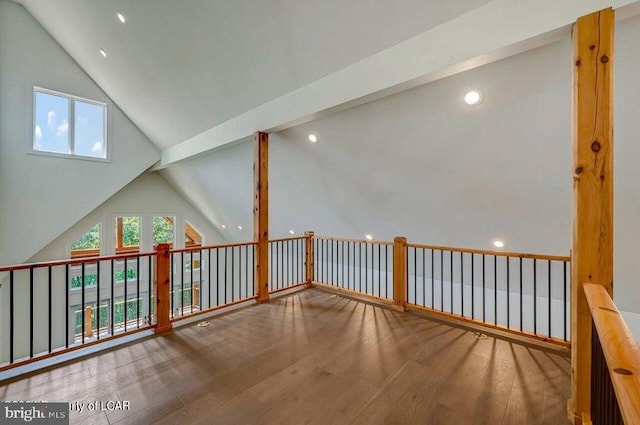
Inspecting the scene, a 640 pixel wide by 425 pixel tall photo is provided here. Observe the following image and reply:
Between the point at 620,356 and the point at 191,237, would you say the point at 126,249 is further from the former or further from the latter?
the point at 620,356

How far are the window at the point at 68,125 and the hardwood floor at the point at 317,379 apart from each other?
537cm

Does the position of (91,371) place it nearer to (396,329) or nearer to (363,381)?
(363,381)

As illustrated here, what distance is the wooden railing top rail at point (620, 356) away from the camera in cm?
70

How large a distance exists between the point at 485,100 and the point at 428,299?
3.78 metres

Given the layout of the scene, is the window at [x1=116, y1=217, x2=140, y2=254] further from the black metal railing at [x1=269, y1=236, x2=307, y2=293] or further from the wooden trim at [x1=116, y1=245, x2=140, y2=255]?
the black metal railing at [x1=269, y1=236, x2=307, y2=293]

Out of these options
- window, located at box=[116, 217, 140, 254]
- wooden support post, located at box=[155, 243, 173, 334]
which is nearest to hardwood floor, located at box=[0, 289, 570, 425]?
wooden support post, located at box=[155, 243, 173, 334]

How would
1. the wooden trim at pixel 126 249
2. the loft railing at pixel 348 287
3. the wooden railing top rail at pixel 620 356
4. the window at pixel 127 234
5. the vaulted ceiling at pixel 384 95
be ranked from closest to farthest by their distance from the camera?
the wooden railing top rail at pixel 620 356 < the vaulted ceiling at pixel 384 95 < the loft railing at pixel 348 287 < the window at pixel 127 234 < the wooden trim at pixel 126 249

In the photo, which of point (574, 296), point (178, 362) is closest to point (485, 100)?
point (574, 296)

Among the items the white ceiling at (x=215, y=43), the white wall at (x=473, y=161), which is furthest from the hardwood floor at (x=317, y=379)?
the white ceiling at (x=215, y=43)

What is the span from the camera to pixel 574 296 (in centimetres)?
183

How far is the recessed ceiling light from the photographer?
273cm

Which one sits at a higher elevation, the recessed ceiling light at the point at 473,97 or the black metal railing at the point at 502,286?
the recessed ceiling light at the point at 473,97

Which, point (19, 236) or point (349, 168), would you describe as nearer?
point (349, 168)

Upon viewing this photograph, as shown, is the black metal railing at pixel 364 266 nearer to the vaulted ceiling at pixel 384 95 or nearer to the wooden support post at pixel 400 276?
the vaulted ceiling at pixel 384 95
